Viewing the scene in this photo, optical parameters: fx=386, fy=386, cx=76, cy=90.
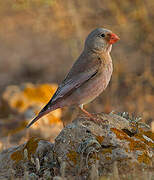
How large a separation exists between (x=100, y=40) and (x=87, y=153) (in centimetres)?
212

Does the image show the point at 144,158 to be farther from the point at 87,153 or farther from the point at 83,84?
the point at 83,84

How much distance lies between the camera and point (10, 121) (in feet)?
35.6

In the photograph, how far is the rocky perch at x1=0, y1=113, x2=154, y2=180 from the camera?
455cm

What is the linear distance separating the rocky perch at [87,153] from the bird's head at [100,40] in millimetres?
1224

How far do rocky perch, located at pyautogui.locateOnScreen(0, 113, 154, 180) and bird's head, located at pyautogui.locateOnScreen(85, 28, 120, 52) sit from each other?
122cm

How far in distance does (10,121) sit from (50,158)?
20.1 ft

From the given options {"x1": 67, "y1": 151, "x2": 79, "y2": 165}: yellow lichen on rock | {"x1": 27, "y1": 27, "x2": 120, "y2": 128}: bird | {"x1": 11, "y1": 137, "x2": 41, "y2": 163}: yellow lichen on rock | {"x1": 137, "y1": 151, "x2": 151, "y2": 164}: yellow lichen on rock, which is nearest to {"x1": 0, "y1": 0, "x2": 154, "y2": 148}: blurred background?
{"x1": 27, "y1": 27, "x2": 120, "y2": 128}: bird

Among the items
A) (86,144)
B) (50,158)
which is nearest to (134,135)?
(86,144)

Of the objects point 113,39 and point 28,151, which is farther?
point 113,39

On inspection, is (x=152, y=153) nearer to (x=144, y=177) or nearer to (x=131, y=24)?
(x=144, y=177)

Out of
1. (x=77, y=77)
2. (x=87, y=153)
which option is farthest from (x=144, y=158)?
(x=77, y=77)

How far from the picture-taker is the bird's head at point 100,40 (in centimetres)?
600

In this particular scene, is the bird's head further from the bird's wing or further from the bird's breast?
the bird's breast

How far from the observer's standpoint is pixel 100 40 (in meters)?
6.06
